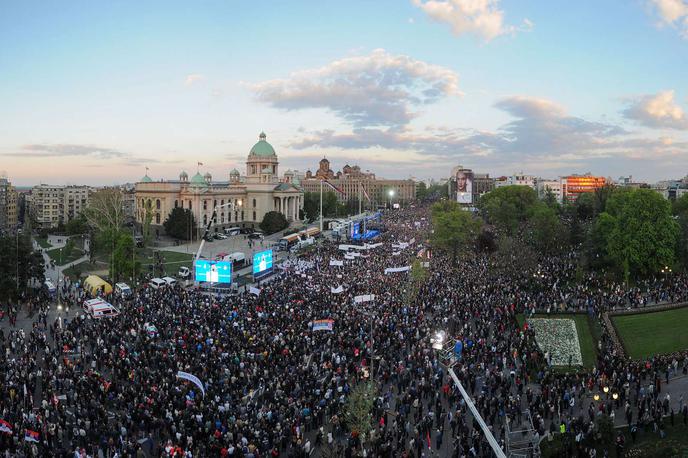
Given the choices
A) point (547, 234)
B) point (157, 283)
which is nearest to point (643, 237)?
point (547, 234)

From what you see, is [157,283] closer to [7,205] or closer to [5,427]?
[5,427]

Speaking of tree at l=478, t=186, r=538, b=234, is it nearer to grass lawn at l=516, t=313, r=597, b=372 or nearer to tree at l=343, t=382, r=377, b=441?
grass lawn at l=516, t=313, r=597, b=372

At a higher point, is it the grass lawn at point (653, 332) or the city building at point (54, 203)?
the city building at point (54, 203)

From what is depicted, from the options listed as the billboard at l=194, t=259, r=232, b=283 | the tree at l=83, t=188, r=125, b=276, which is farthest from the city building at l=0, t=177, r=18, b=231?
the billboard at l=194, t=259, r=232, b=283

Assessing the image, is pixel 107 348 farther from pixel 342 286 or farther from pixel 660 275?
pixel 660 275

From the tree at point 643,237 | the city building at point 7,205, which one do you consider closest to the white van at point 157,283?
the tree at point 643,237

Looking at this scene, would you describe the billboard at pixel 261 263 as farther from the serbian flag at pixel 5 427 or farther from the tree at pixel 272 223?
the tree at pixel 272 223

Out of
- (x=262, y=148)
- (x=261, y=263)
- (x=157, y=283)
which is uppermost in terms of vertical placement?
(x=262, y=148)

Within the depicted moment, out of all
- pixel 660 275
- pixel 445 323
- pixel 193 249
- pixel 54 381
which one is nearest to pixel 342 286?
pixel 445 323
